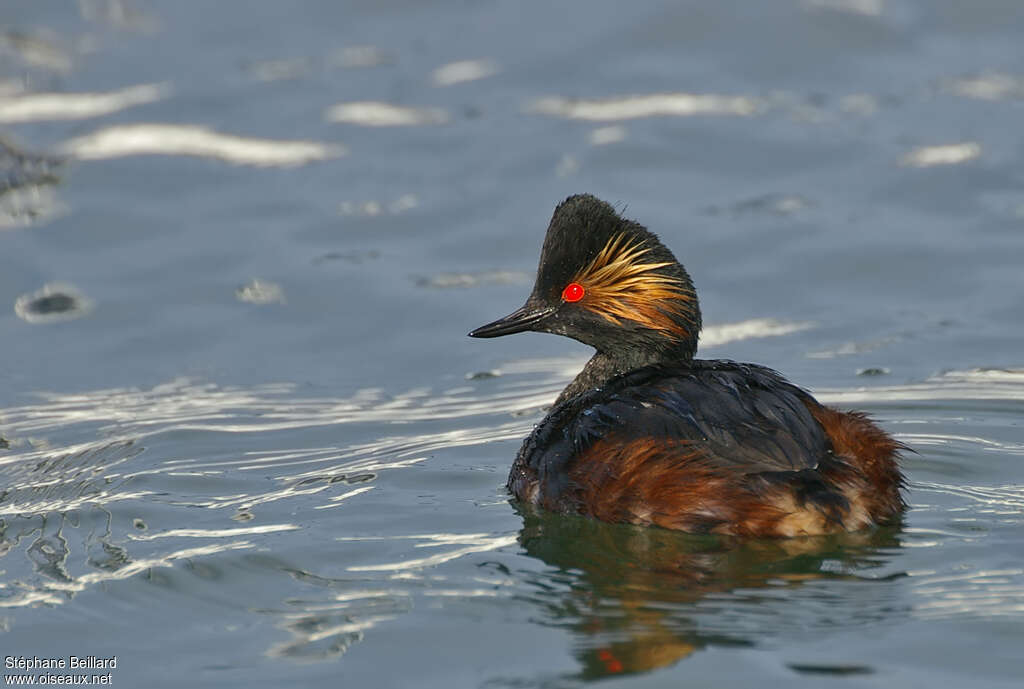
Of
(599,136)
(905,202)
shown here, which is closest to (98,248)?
(599,136)

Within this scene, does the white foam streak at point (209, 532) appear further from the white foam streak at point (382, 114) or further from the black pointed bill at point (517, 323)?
the white foam streak at point (382, 114)

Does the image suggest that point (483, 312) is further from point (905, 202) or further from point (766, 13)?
point (766, 13)

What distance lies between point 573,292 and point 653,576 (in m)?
1.86

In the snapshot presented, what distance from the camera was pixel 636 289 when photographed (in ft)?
23.9

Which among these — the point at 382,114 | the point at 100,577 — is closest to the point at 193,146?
the point at 382,114

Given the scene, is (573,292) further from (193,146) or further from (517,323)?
(193,146)

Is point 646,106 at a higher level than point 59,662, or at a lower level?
higher

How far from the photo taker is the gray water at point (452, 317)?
5578 mm

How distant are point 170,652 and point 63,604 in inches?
26.3

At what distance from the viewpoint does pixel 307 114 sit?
14.0m

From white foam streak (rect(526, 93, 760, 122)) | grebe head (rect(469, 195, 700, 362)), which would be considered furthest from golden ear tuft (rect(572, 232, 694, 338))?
white foam streak (rect(526, 93, 760, 122))

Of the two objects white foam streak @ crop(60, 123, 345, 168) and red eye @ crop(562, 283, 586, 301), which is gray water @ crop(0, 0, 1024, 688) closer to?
A: white foam streak @ crop(60, 123, 345, 168)

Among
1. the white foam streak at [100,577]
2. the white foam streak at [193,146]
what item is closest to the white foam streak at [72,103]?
the white foam streak at [193,146]

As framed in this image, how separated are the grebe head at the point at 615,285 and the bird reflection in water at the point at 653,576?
1.02 meters
